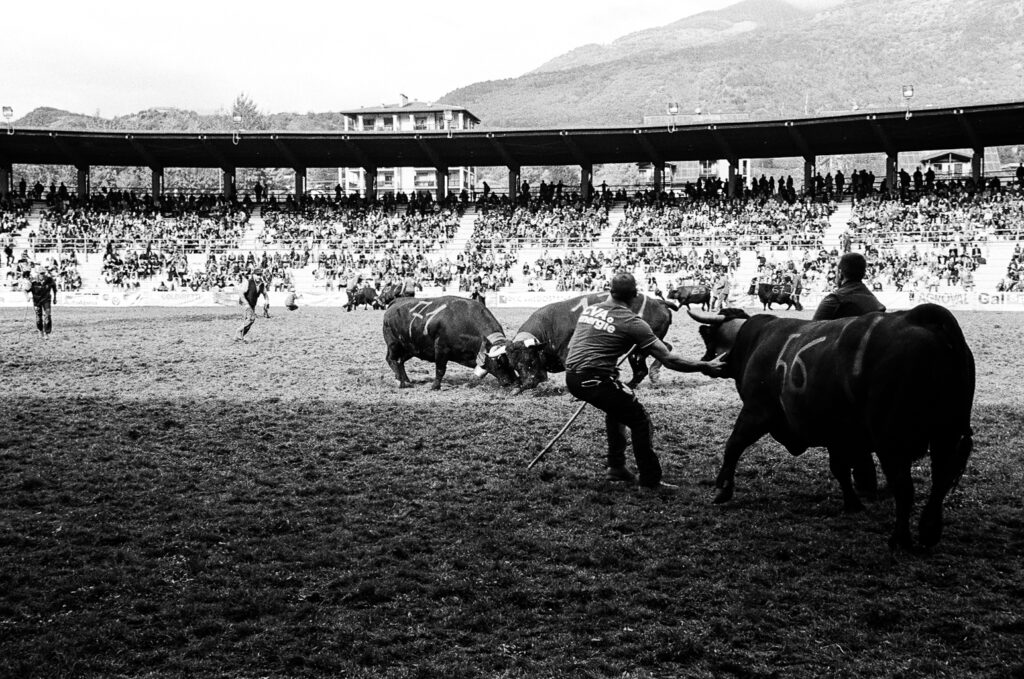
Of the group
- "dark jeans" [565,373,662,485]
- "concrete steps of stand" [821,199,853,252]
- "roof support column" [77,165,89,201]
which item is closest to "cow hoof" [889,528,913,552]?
"dark jeans" [565,373,662,485]

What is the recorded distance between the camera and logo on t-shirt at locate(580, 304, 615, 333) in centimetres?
843

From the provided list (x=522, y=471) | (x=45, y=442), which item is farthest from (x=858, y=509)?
(x=45, y=442)

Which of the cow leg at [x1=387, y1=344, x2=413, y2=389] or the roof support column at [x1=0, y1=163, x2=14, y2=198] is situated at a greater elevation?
the roof support column at [x1=0, y1=163, x2=14, y2=198]

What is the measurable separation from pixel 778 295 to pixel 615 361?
1115 inches

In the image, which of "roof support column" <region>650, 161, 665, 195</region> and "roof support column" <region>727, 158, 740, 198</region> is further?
"roof support column" <region>650, 161, 665, 195</region>

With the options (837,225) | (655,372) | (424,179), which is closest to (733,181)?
(837,225)

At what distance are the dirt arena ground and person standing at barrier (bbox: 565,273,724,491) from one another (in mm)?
444

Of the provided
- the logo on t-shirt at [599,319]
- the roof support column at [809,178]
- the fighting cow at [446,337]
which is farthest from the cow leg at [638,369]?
the roof support column at [809,178]

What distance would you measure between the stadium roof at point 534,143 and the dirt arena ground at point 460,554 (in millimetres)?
39022

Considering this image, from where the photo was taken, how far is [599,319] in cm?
851

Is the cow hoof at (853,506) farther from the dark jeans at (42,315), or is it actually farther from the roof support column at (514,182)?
the roof support column at (514,182)

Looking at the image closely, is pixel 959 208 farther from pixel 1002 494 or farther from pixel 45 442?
pixel 45 442

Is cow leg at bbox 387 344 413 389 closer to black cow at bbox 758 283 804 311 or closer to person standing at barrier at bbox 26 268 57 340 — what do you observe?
person standing at barrier at bbox 26 268 57 340

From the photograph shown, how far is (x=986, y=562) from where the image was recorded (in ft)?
21.2
